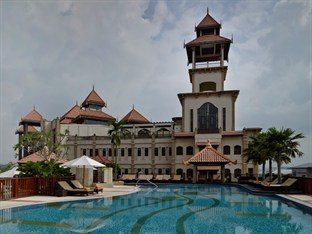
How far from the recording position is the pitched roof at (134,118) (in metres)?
55.3

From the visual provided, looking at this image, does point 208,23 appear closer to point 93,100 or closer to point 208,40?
point 208,40

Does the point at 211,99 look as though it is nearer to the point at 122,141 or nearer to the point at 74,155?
the point at 122,141

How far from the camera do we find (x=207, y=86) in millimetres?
45969

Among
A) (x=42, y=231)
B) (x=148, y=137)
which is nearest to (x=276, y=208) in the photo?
(x=42, y=231)

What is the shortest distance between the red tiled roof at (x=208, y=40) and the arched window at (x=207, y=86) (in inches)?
229

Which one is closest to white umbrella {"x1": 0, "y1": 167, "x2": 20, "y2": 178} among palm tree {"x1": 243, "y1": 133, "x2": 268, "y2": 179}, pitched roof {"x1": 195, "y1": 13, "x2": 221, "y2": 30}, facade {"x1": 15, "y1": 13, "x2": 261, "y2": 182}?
palm tree {"x1": 243, "y1": 133, "x2": 268, "y2": 179}

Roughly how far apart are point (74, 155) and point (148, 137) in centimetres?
1167

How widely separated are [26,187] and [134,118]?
126ft

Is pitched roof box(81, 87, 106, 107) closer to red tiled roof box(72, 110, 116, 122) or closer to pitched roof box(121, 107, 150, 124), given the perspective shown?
red tiled roof box(72, 110, 116, 122)

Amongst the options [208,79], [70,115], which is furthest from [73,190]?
[70,115]

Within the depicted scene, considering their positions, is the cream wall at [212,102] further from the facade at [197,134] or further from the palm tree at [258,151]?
the palm tree at [258,151]

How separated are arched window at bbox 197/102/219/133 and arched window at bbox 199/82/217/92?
11.7 ft

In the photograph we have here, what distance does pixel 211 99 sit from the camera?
42.8 metres

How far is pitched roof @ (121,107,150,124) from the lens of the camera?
5530cm
